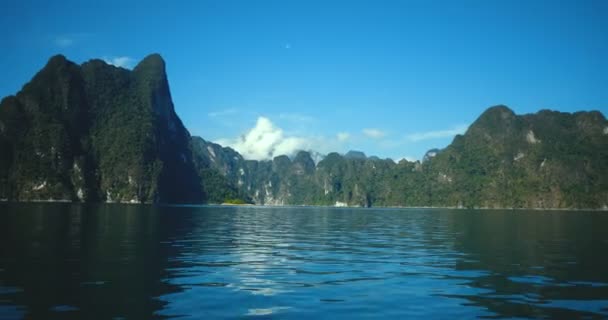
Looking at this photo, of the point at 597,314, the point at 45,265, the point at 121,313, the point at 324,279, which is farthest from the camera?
the point at 45,265

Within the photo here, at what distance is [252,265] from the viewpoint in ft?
71.6

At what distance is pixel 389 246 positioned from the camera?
106 feet

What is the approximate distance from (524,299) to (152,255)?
17919 millimetres

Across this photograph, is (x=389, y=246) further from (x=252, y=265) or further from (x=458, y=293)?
(x=458, y=293)

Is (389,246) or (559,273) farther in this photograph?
(389,246)

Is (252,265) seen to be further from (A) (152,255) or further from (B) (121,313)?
(B) (121,313)

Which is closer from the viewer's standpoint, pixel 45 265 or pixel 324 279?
pixel 324 279

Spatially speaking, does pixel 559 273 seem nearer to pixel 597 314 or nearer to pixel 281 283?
pixel 597 314

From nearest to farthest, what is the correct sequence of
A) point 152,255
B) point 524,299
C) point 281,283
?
point 524,299 < point 281,283 < point 152,255

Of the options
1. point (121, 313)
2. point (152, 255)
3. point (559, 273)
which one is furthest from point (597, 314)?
point (152, 255)

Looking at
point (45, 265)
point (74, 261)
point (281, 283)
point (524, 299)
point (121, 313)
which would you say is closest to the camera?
A: point (121, 313)

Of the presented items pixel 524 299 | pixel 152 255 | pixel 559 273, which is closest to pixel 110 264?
pixel 152 255

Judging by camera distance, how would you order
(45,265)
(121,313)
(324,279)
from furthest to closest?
(45,265) < (324,279) < (121,313)

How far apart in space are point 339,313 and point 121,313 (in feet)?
18.5
